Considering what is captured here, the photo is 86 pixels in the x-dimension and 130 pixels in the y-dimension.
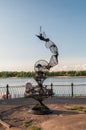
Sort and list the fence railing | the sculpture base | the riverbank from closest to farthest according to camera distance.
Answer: the riverbank
the sculpture base
the fence railing

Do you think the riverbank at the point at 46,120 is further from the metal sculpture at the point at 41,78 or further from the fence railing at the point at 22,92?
the fence railing at the point at 22,92

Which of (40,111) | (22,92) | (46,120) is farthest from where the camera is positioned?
(22,92)

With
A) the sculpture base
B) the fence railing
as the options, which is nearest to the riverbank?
the sculpture base

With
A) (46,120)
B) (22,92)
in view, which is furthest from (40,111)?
(22,92)

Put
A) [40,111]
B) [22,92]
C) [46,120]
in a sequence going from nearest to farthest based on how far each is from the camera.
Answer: [46,120]
[40,111]
[22,92]

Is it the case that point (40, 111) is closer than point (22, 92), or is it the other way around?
point (40, 111)

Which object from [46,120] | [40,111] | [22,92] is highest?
[22,92]

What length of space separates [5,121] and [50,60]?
4155 millimetres

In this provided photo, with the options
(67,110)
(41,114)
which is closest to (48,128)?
(41,114)

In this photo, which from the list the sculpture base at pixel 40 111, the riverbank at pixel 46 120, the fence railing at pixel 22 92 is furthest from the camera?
the fence railing at pixel 22 92

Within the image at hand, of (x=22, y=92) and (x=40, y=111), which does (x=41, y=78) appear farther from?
(x=22, y=92)

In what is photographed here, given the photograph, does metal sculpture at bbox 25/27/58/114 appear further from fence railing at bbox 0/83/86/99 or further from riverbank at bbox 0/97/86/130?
fence railing at bbox 0/83/86/99

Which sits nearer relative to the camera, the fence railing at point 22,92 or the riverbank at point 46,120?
the riverbank at point 46,120

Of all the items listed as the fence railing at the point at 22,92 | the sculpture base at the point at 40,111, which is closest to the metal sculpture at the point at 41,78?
the sculpture base at the point at 40,111
